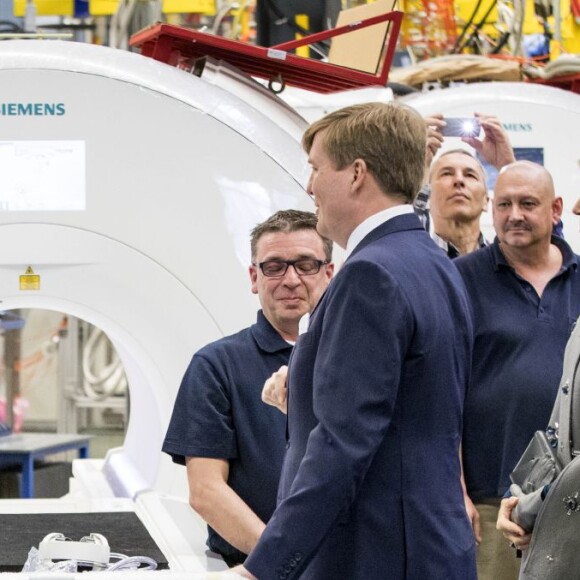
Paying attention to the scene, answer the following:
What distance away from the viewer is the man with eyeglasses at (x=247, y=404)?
2.50 metres

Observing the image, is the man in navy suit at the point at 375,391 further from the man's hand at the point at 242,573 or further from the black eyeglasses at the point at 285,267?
the black eyeglasses at the point at 285,267

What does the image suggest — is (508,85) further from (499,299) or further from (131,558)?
(131,558)

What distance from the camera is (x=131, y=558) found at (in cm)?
223

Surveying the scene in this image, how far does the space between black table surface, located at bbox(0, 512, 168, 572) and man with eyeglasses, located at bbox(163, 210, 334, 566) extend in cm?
17

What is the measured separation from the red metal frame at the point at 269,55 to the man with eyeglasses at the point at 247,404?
0.93 m

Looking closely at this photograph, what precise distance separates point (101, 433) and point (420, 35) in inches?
160

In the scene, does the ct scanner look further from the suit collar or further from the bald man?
the suit collar

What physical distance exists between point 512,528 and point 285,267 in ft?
2.35

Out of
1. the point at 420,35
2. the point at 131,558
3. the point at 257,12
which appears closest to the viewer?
the point at 131,558

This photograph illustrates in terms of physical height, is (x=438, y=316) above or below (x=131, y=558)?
above

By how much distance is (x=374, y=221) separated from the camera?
1.90 meters

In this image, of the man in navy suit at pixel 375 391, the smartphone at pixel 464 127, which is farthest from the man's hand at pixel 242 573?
the smartphone at pixel 464 127

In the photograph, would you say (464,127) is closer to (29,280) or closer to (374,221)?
(29,280)

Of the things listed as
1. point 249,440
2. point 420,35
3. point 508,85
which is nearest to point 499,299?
point 249,440
